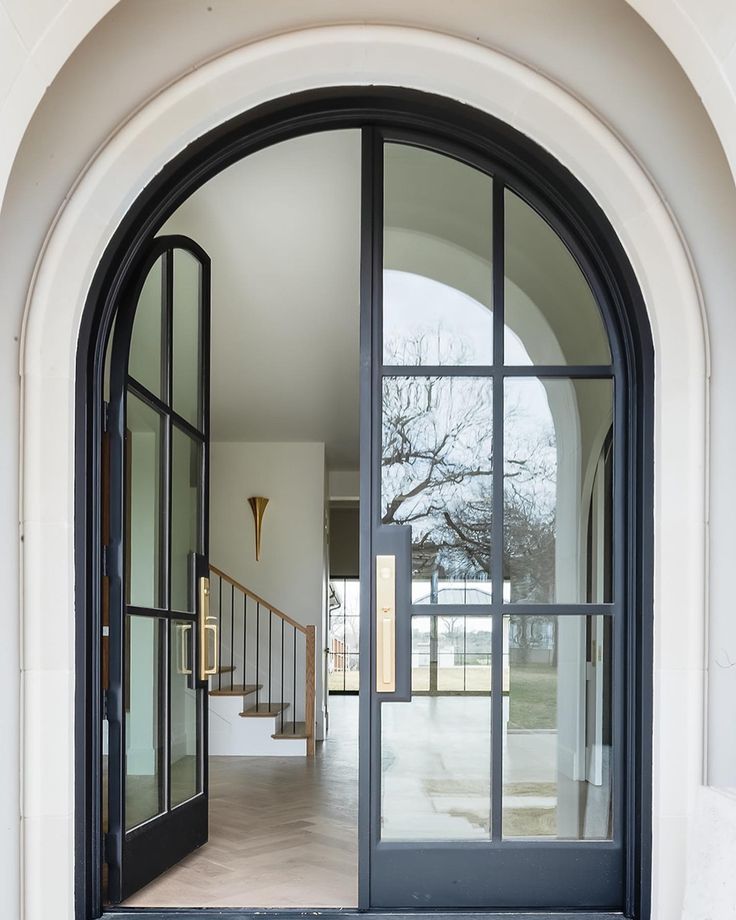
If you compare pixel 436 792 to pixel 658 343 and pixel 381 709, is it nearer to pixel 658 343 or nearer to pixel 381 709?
pixel 381 709

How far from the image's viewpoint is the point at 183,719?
12.9 feet

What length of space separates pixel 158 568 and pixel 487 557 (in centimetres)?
128

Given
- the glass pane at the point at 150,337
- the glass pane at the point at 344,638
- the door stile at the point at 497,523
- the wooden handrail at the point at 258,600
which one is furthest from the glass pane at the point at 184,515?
the glass pane at the point at 344,638

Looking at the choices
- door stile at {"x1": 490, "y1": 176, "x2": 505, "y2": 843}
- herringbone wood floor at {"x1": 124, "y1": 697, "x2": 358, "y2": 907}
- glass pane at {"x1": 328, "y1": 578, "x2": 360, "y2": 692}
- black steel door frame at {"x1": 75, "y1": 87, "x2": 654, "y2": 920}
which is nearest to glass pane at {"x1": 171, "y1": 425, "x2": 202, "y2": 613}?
black steel door frame at {"x1": 75, "y1": 87, "x2": 654, "y2": 920}

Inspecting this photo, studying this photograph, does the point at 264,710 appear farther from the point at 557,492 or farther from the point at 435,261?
the point at 435,261

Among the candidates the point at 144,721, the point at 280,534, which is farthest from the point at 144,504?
the point at 280,534

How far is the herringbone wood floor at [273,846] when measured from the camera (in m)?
3.30

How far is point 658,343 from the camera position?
302cm

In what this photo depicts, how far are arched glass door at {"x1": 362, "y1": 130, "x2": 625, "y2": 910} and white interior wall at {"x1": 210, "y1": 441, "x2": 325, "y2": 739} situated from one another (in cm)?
541

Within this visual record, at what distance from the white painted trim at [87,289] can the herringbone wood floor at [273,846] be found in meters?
0.62

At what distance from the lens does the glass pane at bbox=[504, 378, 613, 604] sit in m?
3.19

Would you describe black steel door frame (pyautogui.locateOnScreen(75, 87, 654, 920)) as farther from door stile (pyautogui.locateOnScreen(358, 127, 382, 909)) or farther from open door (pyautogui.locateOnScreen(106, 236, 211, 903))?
open door (pyautogui.locateOnScreen(106, 236, 211, 903))

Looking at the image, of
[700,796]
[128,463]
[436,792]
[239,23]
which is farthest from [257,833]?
[239,23]

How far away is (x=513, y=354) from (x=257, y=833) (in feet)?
7.98
